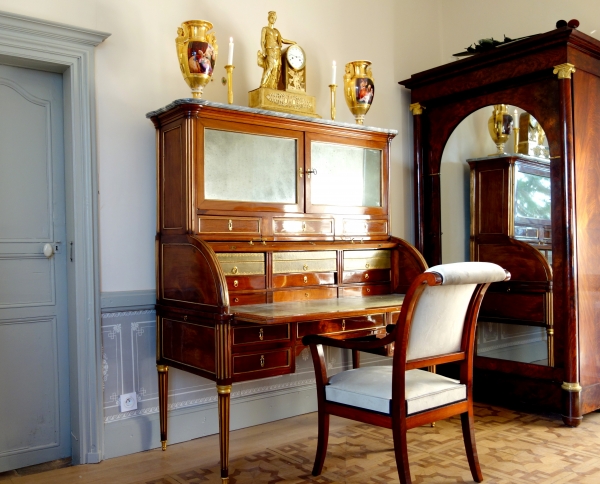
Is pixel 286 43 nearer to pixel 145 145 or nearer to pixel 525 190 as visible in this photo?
pixel 145 145

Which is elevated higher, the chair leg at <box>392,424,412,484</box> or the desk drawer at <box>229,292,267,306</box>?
the desk drawer at <box>229,292,267,306</box>

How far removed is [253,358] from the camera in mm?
2840

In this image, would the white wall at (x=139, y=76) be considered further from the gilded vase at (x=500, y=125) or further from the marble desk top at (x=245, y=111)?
the gilded vase at (x=500, y=125)

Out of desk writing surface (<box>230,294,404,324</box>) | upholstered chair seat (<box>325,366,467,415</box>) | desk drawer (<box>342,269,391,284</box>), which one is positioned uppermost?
desk drawer (<box>342,269,391,284</box>)

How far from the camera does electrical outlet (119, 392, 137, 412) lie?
3195 millimetres

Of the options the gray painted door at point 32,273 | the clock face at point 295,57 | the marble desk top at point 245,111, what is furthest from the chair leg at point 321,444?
the clock face at point 295,57

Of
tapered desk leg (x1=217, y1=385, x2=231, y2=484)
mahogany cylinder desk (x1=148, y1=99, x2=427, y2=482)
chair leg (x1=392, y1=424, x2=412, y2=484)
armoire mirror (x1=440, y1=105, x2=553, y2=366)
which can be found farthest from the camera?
armoire mirror (x1=440, y1=105, x2=553, y2=366)

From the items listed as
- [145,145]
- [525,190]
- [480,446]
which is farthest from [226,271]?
[525,190]

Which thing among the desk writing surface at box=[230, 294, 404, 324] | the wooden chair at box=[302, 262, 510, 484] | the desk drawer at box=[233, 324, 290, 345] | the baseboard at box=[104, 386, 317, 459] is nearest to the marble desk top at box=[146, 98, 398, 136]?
the desk writing surface at box=[230, 294, 404, 324]

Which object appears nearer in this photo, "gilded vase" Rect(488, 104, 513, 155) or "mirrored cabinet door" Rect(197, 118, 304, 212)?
"mirrored cabinet door" Rect(197, 118, 304, 212)

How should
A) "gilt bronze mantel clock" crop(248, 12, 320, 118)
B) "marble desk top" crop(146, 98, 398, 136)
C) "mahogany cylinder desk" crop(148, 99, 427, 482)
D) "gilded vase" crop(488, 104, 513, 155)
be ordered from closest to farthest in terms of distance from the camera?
"mahogany cylinder desk" crop(148, 99, 427, 482)
"marble desk top" crop(146, 98, 398, 136)
"gilt bronze mantel clock" crop(248, 12, 320, 118)
"gilded vase" crop(488, 104, 513, 155)

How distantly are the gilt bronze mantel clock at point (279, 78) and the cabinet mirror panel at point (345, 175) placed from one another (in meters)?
0.25

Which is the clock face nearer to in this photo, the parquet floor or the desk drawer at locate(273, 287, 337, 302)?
the desk drawer at locate(273, 287, 337, 302)

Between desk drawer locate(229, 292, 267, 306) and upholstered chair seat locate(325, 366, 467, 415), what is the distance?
24.8 inches
